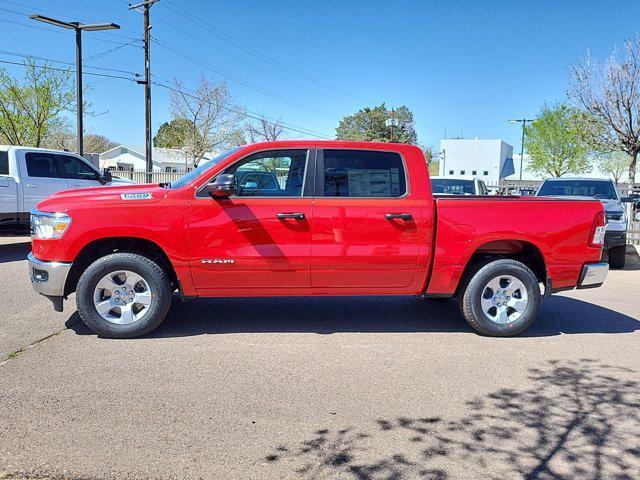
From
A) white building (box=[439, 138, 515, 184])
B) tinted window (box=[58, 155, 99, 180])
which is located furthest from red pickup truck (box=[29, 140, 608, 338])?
white building (box=[439, 138, 515, 184])

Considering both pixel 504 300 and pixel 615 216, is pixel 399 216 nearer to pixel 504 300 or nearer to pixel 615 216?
pixel 504 300

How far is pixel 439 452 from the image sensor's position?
3.30 metres

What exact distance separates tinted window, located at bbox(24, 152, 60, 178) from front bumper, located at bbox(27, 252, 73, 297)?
665cm

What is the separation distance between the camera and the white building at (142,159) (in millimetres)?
59000

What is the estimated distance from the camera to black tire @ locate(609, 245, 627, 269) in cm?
1048

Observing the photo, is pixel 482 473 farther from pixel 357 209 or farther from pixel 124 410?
pixel 357 209

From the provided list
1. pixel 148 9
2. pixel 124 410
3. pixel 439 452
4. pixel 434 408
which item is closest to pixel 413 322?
pixel 434 408

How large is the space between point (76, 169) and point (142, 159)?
2407 inches

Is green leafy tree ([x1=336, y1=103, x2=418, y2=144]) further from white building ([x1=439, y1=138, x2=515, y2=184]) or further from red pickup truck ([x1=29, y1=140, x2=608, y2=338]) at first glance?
red pickup truck ([x1=29, y1=140, x2=608, y2=338])

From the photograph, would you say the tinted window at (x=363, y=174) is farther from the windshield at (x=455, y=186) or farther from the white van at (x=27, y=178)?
the windshield at (x=455, y=186)

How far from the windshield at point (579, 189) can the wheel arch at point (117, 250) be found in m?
8.75

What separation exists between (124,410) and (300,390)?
50.3 inches

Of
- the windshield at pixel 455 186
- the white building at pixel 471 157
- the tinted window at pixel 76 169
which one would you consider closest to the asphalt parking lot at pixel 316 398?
the tinted window at pixel 76 169

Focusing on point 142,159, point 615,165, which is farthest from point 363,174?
point 142,159
